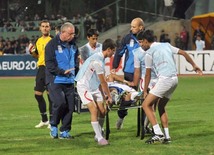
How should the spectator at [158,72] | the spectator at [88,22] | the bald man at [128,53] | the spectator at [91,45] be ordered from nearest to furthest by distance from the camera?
the spectator at [158,72], the spectator at [91,45], the bald man at [128,53], the spectator at [88,22]

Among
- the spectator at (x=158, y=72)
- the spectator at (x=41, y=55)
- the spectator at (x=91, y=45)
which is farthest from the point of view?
the spectator at (x=41, y=55)

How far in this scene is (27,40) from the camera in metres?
45.7

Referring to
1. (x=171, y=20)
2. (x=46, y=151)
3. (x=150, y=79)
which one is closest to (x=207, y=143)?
(x=150, y=79)

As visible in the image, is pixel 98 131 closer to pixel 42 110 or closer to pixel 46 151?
pixel 46 151

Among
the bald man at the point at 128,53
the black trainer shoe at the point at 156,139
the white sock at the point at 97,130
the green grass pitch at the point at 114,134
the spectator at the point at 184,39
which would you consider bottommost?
the green grass pitch at the point at 114,134

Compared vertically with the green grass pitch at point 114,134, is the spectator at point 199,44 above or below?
above

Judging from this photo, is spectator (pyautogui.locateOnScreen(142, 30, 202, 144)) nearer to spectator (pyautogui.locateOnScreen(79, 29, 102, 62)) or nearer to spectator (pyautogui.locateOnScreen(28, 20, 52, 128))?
spectator (pyautogui.locateOnScreen(79, 29, 102, 62))

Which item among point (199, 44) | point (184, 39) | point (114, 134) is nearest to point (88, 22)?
point (184, 39)

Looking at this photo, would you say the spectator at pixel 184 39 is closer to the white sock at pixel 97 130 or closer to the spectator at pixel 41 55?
the spectator at pixel 41 55

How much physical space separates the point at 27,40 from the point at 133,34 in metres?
30.7

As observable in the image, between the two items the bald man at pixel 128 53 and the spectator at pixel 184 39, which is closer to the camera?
the bald man at pixel 128 53

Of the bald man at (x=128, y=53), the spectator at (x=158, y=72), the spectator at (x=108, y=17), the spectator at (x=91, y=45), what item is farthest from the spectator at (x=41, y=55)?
the spectator at (x=108, y=17)

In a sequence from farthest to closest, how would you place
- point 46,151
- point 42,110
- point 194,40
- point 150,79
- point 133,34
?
point 194,40, point 42,110, point 133,34, point 150,79, point 46,151

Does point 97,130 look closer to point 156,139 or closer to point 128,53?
point 156,139
